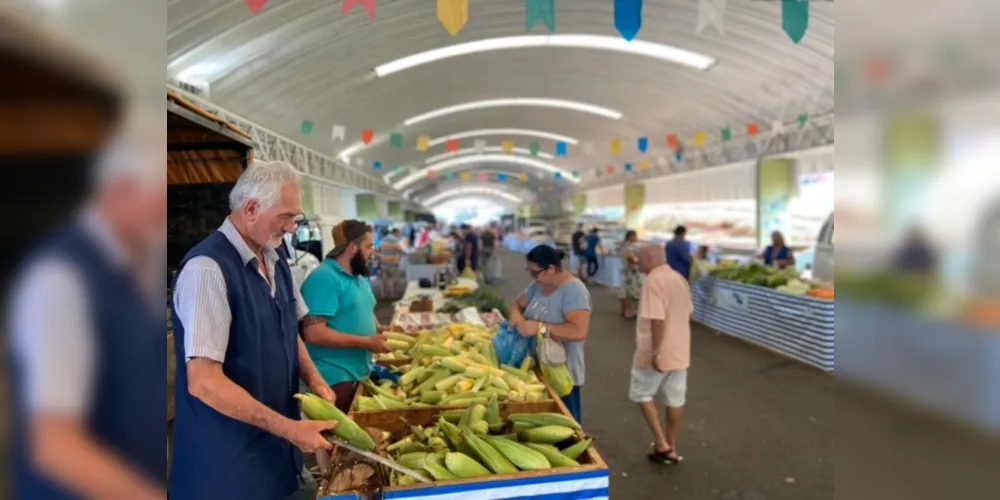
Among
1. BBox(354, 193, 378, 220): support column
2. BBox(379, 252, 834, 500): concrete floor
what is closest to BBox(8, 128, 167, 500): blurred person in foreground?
BBox(379, 252, 834, 500): concrete floor

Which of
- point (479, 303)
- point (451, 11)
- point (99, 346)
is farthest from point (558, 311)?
point (99, 346)

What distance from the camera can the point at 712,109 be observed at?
1398 cm

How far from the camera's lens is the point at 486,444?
2270 mm

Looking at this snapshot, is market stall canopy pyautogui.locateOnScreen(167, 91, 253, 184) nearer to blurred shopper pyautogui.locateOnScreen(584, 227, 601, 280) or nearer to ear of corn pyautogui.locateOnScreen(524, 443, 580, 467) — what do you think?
ear of corn pyautogui.locateOnScreen(524, 443, 580, 467)

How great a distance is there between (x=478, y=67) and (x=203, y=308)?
11.6m

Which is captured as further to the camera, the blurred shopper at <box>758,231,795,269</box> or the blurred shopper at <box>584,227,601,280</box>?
the blurred shopper at <box>584,227,601,280</box>

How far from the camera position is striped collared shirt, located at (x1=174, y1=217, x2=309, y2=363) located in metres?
1.70

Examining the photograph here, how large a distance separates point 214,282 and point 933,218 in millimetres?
1788

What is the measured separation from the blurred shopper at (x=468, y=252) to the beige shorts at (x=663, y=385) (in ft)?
39.9

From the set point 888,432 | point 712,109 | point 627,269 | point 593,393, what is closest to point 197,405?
point 888,432

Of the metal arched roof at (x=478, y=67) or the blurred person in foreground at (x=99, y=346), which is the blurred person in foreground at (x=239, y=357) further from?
the metal arched roof at (x=478, y=67)

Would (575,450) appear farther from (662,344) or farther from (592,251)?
(592,251)

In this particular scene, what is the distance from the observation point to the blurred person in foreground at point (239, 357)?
1.72 meters

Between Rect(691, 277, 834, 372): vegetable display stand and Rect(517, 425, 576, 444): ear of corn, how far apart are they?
15.1 feet
